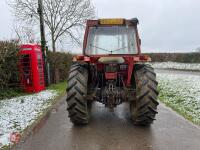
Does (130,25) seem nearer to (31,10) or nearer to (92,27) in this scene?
(92,27)

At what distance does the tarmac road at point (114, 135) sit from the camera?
6.60 meters

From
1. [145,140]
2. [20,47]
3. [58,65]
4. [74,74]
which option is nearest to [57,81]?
[58,65]

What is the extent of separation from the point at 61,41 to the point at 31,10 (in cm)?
408

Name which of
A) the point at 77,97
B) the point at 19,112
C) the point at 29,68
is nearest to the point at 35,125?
the point at 77,97

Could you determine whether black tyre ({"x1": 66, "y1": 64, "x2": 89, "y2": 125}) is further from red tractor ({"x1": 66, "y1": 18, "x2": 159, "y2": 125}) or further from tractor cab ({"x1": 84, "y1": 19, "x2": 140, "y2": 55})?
tractor cab ({"x1": 84, "y1": 19, "x2": 140, "y2": 55})

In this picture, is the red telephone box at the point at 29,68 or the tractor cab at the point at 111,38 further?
the red telephone box at the point at 29,68

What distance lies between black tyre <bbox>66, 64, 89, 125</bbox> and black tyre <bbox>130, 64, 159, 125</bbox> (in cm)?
117

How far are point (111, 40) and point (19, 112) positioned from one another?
3290 millimetres

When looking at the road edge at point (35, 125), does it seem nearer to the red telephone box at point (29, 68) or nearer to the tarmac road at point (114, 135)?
the tarmac road at point (114, 135)

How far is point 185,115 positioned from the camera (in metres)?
9.61

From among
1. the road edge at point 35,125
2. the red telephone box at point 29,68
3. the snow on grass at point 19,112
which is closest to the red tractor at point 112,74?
the road edge at point 35,125

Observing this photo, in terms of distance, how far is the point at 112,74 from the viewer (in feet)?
27.4

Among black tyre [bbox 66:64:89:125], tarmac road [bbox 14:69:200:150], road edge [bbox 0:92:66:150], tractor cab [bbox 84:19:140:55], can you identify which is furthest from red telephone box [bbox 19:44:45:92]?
black tyre [bbox 66:64:89:125]

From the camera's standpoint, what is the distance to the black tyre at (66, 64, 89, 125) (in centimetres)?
804
